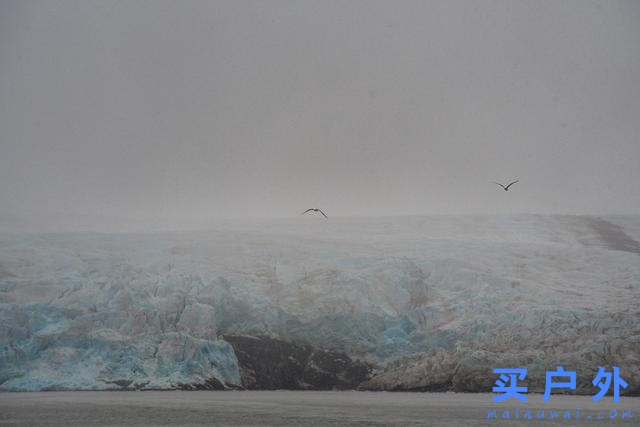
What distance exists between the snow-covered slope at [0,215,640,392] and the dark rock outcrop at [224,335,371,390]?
17.7 inches

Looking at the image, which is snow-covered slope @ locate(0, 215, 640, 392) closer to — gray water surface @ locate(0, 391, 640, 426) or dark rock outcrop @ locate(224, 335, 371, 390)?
dark rock outcrop @ locate(224, 335, 371, 390)

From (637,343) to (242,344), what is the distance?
15.1m

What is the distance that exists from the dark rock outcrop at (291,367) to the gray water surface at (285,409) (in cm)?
151

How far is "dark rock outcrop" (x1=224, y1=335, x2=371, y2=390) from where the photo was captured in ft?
99.5

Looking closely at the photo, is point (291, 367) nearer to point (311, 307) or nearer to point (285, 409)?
point (311, 307)

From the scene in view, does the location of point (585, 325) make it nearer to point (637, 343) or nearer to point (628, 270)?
point (637, 343)

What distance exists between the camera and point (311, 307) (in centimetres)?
3338

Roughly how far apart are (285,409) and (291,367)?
772 centimetres

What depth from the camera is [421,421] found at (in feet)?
66.3

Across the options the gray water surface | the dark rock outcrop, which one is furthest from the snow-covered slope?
the gray water surface

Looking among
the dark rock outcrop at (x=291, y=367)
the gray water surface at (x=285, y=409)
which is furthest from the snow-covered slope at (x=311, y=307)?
the gray water surface at (x=285, y=409)

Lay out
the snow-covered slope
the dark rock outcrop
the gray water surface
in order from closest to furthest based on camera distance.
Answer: the gray water surface < the snow-covered slope < the dark rock outcrop

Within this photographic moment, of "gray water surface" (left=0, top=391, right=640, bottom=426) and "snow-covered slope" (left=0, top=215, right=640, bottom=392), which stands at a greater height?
"snow-covered slope" (left=0, top=215, right=640, bottom=392)

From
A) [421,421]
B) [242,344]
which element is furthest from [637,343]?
[242,344]
